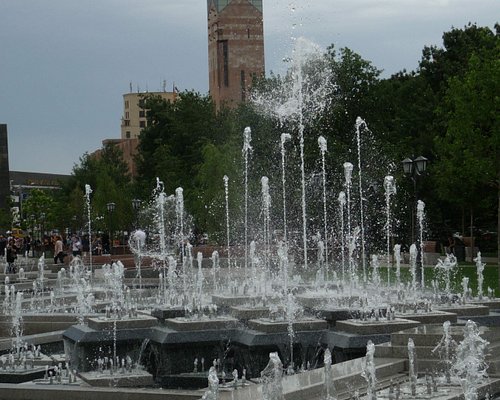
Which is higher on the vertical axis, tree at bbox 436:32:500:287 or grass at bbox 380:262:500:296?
tree at bbox 436:32:500:287

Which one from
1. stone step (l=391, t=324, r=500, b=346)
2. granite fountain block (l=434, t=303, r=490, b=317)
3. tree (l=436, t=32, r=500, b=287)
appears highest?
tree (l=436, t=32, r=500, b=287)

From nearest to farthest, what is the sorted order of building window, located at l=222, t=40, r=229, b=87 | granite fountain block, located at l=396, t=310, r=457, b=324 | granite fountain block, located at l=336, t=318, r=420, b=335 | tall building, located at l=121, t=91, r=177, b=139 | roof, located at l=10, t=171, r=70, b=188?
granite fountain block, located at l=336, t=318, r=420, b=335 < granite fountain block, located at l=396, t=310, r=457, b=324 < building window, located at l=222, t=40, r=229, b=87 < roof, located at l=10, t=171, r=70, b=188 < tall building, located at l=121, t=91, r=177, b=139

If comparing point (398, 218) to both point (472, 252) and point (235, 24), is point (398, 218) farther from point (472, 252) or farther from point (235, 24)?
point (235, 24)

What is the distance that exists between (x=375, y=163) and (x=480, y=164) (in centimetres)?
845

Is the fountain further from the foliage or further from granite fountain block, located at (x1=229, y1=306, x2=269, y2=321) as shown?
the foliage

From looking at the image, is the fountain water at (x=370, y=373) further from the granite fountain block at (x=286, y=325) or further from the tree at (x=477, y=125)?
the tree at (x=477, y=125)

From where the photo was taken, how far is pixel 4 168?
8444 cm

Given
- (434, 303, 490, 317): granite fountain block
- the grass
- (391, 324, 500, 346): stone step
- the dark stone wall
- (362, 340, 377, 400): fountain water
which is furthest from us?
the dark stone wall

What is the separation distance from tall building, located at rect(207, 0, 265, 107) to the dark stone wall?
2679cm

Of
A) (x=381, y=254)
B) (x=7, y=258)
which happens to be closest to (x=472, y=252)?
(x=381, y=254)

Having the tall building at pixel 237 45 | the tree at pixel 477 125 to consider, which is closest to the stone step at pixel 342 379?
the tree at pixel 477 125

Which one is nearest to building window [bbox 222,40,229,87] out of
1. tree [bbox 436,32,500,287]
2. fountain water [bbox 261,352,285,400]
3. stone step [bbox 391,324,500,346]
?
tree [bbox 436,32,500,287]

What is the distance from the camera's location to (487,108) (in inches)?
1059

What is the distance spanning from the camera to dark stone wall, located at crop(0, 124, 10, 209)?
272 feet
